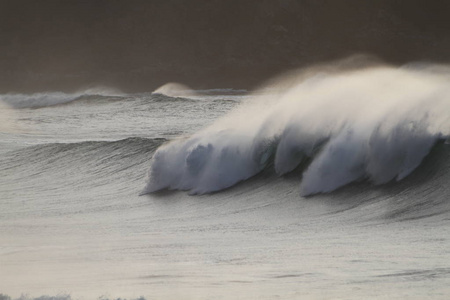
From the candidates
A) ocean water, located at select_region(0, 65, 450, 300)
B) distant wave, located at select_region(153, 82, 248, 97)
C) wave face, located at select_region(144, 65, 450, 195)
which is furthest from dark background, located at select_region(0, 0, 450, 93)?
wave face, located at select_region(144, 65, 450, 195)

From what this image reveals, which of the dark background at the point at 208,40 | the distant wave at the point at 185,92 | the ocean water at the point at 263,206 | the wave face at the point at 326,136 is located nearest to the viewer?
the ocean water at the point at 263,206

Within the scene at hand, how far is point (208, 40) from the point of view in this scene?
7656 cm

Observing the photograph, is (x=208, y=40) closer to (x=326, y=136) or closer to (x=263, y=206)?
(x=326, y=136)

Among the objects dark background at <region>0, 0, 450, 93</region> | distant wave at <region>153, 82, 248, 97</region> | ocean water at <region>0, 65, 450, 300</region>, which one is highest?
dark background at <region>0, 0, 450, 93</region>

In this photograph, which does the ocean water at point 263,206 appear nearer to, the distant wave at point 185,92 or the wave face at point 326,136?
the wave face at point 326,136

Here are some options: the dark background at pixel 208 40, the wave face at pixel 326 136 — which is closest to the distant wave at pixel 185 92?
the dark background at pixel 208 40

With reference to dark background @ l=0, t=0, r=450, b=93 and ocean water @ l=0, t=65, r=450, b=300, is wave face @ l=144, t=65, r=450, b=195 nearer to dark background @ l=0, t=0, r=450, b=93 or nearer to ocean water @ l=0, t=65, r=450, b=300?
ocean water @ l=0, t=65, r=450, b=300

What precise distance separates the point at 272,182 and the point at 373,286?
5571 mm

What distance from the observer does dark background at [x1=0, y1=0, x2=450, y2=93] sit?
71438mm

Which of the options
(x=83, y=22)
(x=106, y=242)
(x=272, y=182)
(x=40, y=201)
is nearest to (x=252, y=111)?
(x=272, y=182)

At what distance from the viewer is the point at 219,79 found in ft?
218

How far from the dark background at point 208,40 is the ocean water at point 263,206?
51.8 metres

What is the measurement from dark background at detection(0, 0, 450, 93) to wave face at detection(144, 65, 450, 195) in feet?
170

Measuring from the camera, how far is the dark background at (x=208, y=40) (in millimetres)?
71438
